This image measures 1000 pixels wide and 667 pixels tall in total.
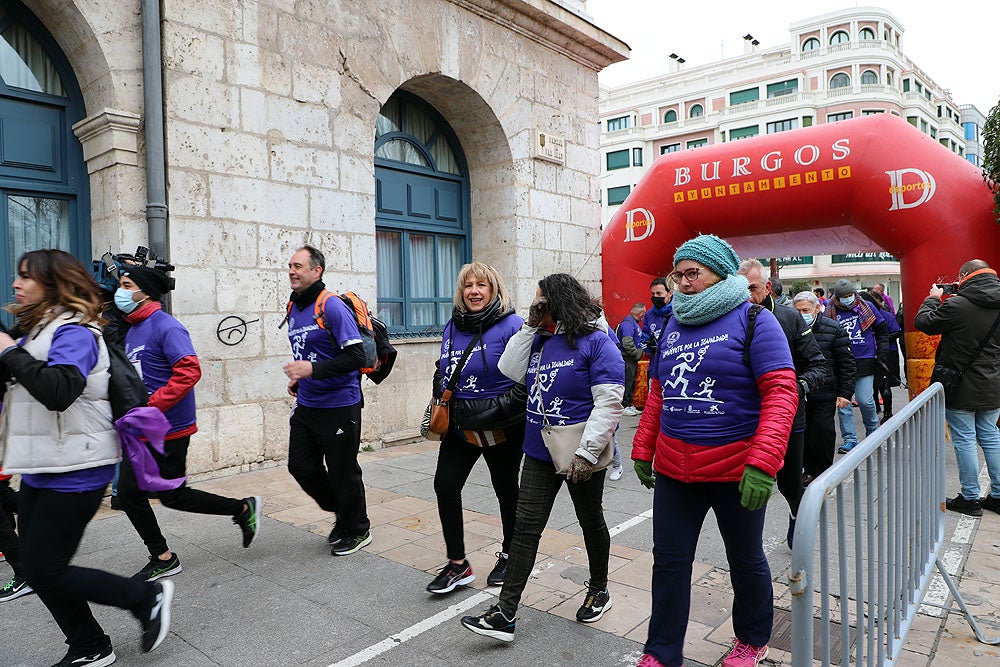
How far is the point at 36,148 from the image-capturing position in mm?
5531

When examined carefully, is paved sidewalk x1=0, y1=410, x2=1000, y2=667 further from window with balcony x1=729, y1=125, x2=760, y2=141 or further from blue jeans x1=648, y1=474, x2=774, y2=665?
window with balcony x1=729, y1=125, x2=760, y2=141

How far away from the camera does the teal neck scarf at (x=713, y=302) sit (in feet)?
8.42

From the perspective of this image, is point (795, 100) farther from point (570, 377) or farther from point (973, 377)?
point (570, 377)

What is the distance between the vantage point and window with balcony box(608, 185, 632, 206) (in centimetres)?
4931

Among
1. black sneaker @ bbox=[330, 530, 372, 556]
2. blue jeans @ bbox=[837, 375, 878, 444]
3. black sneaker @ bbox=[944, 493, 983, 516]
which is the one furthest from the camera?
blue jeans @ bbox=[837, 375, 878, 444]

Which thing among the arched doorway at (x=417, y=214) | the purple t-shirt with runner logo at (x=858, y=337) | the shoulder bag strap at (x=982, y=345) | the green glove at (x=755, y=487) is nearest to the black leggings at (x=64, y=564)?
the green glove at (x=755, y=487)

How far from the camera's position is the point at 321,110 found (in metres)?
6.75

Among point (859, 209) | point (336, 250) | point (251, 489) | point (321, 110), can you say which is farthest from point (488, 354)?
point (859, 209)

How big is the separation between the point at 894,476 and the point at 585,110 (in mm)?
8431

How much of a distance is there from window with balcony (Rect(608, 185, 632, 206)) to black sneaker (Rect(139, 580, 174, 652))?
4860 centimetres

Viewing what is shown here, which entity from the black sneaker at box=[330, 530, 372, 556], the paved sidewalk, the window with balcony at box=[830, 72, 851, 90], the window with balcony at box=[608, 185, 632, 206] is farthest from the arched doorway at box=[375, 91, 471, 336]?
the window with balcony at box=[830, 72, 851, 90]

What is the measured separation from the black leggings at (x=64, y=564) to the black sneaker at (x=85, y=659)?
2 cm

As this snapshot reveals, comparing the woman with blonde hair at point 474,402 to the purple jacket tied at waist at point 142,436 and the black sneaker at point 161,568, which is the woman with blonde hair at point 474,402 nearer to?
the purple jacket tied at waist at point 142,436

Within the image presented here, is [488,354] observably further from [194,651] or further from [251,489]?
[251,489]
